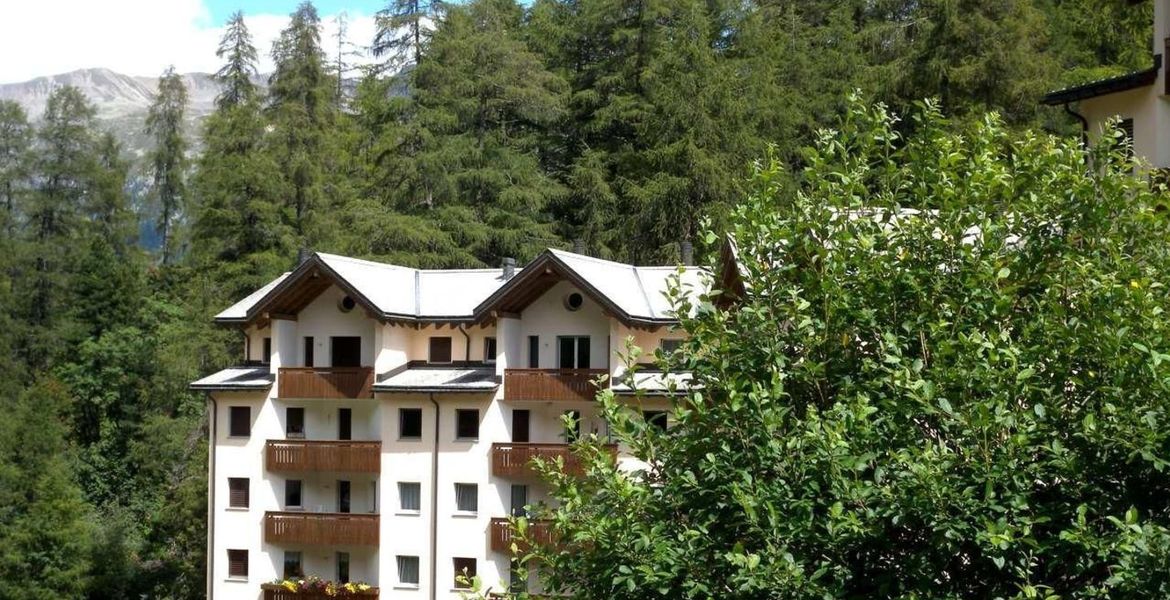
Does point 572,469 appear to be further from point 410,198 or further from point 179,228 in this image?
point 179,228

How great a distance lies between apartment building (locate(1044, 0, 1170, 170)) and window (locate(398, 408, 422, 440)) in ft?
66.7

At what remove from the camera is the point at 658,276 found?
45.5 m

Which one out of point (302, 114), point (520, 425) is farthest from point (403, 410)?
point (302, 114)

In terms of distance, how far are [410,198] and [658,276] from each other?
61.6 ft

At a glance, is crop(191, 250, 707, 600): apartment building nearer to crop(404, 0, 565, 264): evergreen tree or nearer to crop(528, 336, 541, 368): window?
crop(528, 336, 541, 368): window

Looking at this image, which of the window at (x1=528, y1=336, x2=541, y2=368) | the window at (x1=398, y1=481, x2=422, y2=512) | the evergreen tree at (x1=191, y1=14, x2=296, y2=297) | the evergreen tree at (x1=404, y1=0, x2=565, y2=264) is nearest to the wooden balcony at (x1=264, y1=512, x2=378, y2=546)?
the window at (x1=398, y1=481, x2=422, y2=512)

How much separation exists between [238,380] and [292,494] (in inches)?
146

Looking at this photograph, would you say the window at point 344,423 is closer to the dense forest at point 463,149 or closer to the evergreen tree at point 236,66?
the dense forest at point 463,149

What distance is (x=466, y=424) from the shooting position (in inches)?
1716

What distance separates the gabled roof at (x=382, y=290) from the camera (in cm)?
4391

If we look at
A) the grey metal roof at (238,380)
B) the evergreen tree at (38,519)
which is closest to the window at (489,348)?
the grey metal roof at (238,380)

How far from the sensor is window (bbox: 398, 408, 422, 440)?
44.0 m

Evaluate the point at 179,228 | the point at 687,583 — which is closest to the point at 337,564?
the point at 687,583

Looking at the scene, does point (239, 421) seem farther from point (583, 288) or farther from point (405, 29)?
point (405, 29)
